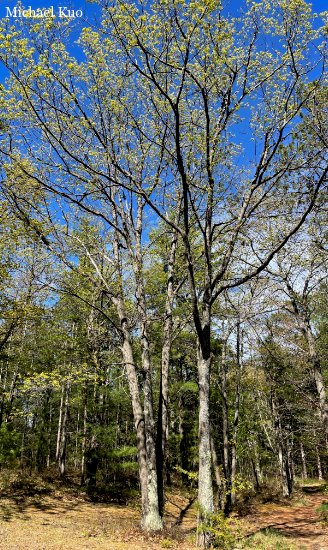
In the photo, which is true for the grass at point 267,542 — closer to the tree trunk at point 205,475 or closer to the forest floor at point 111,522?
the forest floor at point 111,522

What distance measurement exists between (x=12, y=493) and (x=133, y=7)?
1445 cm

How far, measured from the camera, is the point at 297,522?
1088cm

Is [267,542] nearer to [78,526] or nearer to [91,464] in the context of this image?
[78,526]

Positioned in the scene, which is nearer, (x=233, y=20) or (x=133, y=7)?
(x=133, y=7)

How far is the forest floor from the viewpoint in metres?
6.98

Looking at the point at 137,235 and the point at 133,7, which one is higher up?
the point at 133,7

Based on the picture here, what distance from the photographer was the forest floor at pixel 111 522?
6.98 metres

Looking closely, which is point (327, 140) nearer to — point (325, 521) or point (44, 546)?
point (44, 546)

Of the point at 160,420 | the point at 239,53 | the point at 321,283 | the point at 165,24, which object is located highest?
the point at 239,53

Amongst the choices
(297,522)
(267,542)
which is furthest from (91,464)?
(267,542)

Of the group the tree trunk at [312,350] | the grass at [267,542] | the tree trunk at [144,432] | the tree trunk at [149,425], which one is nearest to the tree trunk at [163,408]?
the tree trunk at [149,425]

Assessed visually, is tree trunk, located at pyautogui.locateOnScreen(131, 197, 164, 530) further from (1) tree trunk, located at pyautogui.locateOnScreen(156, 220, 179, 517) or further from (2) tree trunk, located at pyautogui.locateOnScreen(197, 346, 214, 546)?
(2) tree trunk, located at pyautogui.locateOnScreen(197, 346, 214, 546)

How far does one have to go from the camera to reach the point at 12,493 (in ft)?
38.0

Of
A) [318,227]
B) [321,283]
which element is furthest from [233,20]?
[321,283]
